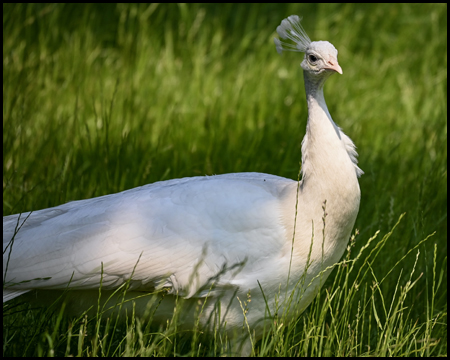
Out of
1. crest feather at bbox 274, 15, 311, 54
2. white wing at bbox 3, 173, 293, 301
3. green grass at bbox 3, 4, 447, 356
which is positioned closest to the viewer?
white wing at bbox 3, 173, 293, 301

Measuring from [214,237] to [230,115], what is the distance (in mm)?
2015

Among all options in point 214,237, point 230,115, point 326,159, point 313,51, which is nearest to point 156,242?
point 214,237

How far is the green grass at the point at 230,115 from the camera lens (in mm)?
3031

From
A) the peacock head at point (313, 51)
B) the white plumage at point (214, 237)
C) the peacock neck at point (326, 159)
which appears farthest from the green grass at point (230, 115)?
the peacock head at point (313, 51)

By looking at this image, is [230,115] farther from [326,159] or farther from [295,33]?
[326,159]

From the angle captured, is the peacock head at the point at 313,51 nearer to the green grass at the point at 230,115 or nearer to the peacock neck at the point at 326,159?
the peacock neck at the point at 326,159

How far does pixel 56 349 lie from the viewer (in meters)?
2.43

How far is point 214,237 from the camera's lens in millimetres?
2381

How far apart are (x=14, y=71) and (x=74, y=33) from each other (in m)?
0.90

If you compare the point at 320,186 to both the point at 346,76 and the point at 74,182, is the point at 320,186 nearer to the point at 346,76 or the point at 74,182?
the point at 74,182

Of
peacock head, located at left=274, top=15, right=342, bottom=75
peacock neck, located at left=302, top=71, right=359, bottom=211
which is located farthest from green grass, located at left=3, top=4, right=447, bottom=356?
peacock head, located at left=274, top=15, right=342, bottom=75

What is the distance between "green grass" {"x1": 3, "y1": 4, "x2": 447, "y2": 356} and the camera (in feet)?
9.95

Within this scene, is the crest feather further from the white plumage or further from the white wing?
the white wing

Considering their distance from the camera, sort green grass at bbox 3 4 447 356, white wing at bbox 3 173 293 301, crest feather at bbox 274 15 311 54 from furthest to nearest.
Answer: green grass at bbox 3 4 447 356 < crest feather at bbox 274 15 311 54 < white wing at bbox 3 173 293 301
